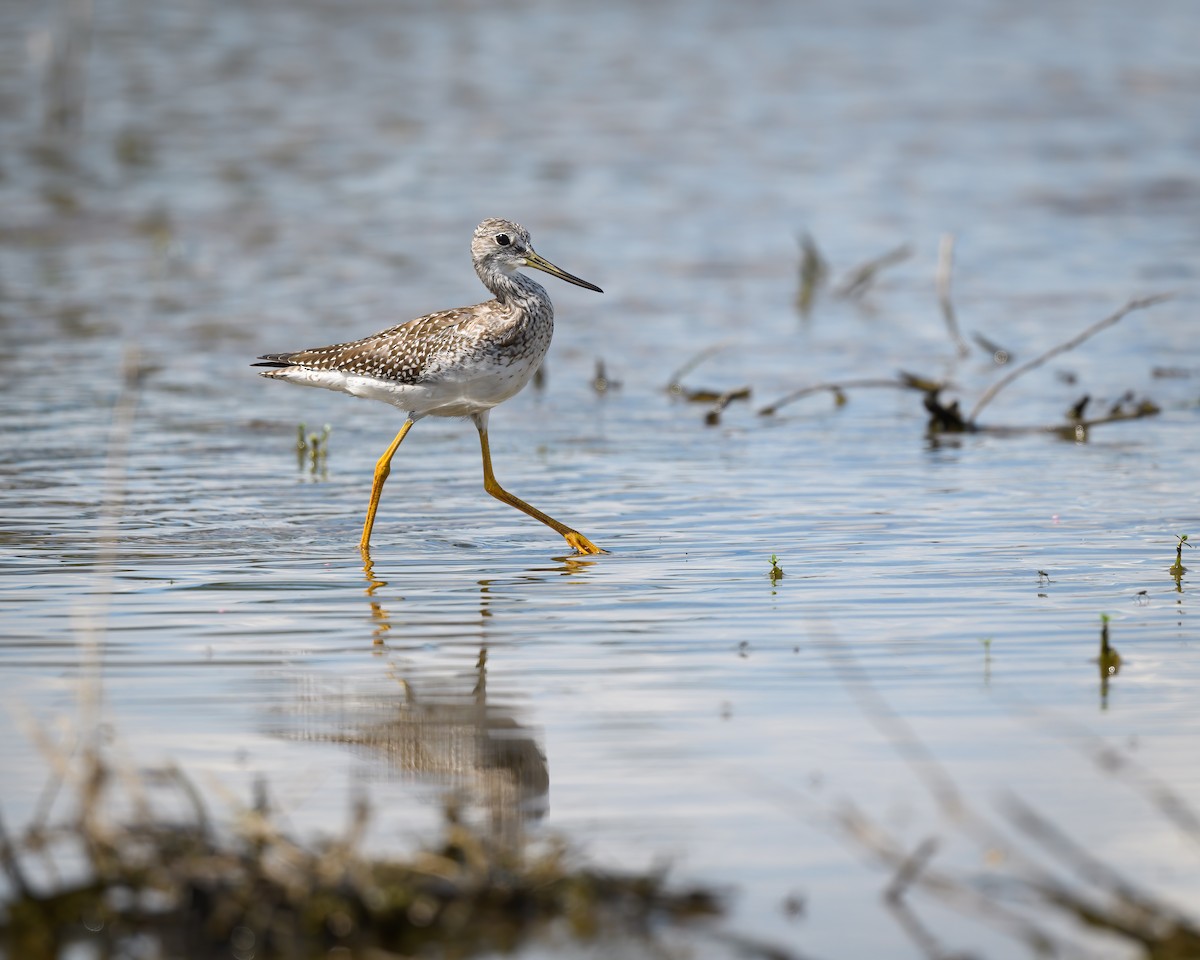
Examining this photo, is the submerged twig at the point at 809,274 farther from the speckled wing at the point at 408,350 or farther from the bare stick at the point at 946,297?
the speckled wing at the point at 408,350

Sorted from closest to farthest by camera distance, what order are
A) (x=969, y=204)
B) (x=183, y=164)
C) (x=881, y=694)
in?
(x=881, y=694)
(x=969, y=204)
(x=183, y=164)

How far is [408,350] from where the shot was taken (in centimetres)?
927

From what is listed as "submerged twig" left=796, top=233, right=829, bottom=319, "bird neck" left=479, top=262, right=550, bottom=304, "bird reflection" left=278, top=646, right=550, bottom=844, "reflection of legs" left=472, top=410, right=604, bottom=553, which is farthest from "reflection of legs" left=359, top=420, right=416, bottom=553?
"submerged twig" left=796, top=233, right=829, bottom=319

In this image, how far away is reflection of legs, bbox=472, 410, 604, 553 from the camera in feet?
28.6

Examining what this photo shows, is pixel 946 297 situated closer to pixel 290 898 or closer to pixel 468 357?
pixel 468 357

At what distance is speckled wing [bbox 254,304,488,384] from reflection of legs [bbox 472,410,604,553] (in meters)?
0.55

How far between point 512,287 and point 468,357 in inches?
20.9

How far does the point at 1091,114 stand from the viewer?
2564cm

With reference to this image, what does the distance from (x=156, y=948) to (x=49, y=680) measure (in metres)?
2.35

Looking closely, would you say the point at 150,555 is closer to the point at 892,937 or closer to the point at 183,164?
the point at 892,937

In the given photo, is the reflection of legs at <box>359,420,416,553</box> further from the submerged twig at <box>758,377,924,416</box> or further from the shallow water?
the submerged twig at <box>758,377,924,416</box>

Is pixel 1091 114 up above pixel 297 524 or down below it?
above

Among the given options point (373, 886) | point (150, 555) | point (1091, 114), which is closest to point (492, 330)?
point (150, 555)

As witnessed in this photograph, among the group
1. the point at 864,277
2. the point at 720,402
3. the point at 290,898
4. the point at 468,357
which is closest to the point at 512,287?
the point at 468,357
